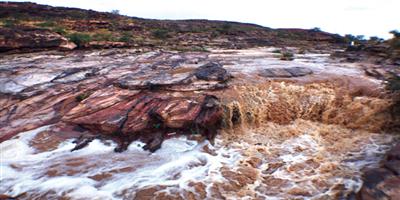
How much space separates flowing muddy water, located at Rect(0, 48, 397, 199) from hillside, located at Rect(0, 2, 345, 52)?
19.3 ft

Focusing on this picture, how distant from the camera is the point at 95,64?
37.6 feet

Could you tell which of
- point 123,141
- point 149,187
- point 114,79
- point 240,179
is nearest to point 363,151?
point 240,179

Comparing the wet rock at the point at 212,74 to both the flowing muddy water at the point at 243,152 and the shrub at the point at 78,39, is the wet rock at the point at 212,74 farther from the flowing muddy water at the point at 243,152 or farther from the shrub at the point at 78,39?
the shrub at the point at 78,39

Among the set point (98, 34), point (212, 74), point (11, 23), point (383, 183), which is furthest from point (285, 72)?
point (11, 23)

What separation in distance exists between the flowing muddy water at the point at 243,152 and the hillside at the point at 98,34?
19.3 feet

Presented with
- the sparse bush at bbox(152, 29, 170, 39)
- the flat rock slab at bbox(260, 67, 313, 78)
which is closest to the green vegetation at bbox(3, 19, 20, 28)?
the sparse bush at bbox(152, 29, 170, 39)

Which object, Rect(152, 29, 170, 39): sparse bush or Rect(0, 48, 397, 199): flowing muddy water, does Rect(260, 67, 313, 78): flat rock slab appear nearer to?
Rect(0, 48, 397, 199): flowing muddy water

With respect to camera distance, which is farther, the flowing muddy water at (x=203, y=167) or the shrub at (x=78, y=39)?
the shrub at (x=78, y=39)

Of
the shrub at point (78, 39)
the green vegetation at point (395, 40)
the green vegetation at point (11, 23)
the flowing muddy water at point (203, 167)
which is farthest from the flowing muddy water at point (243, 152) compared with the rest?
the green vegetation at point (11, 23)

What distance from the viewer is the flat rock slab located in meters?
9.63

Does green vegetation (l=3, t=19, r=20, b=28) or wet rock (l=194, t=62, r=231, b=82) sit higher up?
green vegetation (l=3, t=19, r=20, b=28)

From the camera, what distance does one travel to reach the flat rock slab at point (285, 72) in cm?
963

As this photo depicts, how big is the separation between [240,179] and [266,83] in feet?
12.8

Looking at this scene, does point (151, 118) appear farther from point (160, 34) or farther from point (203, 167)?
point (160, 34)
